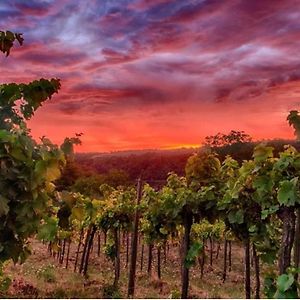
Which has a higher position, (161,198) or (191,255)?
(161,198)

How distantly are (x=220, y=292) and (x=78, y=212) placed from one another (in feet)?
45.3

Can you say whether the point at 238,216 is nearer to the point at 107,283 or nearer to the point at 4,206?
the point at 4,206

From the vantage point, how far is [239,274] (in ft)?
70.2

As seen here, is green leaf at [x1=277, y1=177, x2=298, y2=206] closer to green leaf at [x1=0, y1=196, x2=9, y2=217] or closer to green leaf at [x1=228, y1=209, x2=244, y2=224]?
green leaf at [x1=228, y1=209, x2=244, y2=224]

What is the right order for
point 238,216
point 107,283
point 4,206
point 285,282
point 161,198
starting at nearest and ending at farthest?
point 4,206, point 285,282, point 238,216, point 161,198, point 107,283

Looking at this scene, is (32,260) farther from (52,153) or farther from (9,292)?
(52,153)

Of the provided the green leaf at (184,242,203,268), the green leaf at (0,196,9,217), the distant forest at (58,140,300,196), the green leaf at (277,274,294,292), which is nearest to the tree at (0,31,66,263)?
the green leaf at (0,196,9,217)

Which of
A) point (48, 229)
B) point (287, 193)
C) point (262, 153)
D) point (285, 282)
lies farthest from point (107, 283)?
point (48, 229)

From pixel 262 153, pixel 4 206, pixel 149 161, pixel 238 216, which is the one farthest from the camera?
pixel 149 161

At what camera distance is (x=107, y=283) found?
53.5 ft

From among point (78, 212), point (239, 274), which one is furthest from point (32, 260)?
point (78, 212)

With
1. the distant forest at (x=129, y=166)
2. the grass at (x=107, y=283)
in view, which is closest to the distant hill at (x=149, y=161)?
the distant forest at (x=129, y=166)

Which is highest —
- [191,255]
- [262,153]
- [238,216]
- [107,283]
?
[262,153]

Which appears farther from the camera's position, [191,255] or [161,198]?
[161,198]
